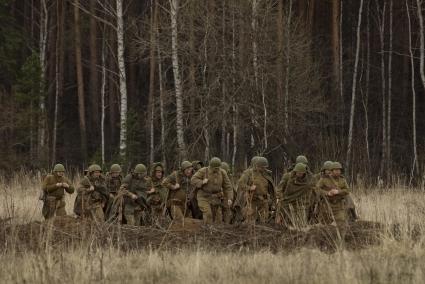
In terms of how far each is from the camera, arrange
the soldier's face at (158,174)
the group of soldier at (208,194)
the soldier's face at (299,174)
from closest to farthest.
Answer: the group of soldier at (208,194)
the soldier's face at (299,174)
the soldier's face at (158,174)

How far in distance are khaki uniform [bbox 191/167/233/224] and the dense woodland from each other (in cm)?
434

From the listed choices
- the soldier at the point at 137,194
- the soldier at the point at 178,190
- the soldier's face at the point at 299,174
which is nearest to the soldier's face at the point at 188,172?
the soldier at the point at 178,190

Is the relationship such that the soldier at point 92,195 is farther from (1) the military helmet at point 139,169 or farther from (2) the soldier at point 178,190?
(2) the soldier at point 178,190

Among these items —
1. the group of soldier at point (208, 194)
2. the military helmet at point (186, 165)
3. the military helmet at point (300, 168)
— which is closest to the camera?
the group of soldier at point (208, 194)

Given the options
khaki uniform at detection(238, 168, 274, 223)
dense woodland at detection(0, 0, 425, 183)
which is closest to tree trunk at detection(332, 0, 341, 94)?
dense woodland at detection(0, 0, 425, 183)

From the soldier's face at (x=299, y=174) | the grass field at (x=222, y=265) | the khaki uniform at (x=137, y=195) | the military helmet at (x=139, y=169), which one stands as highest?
the military helmet at (x=139, y=169)

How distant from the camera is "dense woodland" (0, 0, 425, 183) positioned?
21.2m

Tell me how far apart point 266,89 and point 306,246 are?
38.3 feet

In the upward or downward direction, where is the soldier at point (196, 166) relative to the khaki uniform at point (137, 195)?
upward

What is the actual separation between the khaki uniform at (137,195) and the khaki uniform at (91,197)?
45 cm

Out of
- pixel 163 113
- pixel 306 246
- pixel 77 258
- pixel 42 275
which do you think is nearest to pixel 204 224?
pixel 306 246

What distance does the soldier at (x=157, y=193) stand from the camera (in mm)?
15625

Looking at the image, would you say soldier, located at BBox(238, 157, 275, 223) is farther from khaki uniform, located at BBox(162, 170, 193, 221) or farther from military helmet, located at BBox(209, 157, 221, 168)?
khaki uniform, located at BBox(162, 170, 193, 221)

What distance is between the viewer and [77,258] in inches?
347
